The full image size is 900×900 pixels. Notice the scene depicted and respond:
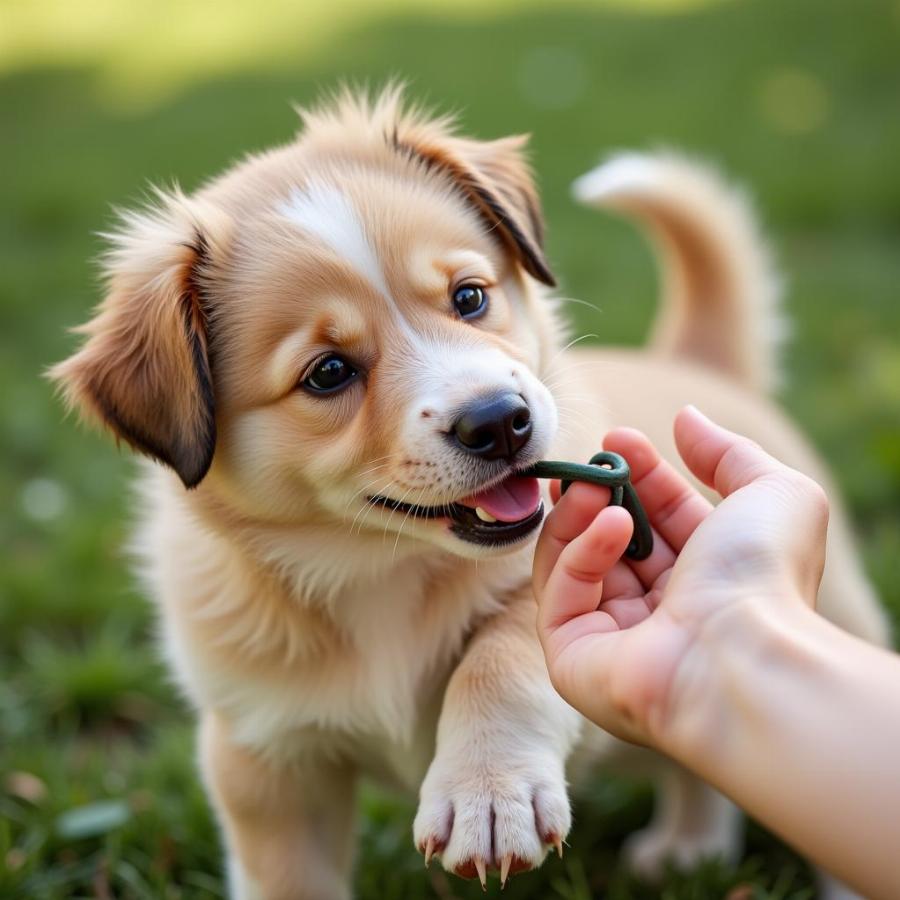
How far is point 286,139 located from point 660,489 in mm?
6423

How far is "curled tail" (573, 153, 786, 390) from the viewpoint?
3410mm

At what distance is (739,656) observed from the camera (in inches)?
63.7

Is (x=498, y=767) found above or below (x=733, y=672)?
below

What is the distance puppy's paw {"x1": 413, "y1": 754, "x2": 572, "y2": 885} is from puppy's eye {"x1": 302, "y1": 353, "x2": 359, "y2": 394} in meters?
0.77

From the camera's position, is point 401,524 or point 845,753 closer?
point 845,753

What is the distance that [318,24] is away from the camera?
34.5 feet

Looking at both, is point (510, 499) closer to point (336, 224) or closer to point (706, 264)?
point (336, 224)

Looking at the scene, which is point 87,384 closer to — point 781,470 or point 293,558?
point 293,558

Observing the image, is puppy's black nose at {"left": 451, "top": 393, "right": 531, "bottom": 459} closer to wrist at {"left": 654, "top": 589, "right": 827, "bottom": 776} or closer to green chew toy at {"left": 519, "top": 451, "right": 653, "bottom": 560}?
green chew toy at {"left": 519, "top": 451, "right": 653, "bottom": 560}

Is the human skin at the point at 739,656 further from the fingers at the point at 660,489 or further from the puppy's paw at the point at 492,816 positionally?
the puppy's paw at the point at 492,816

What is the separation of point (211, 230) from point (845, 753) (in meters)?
1.62

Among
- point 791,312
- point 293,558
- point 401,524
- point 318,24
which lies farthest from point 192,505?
point 318,24

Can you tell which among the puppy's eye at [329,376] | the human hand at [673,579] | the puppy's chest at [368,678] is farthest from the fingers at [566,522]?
the puppy's eye at [329,376]

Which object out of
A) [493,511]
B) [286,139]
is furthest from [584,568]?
[286,139]
